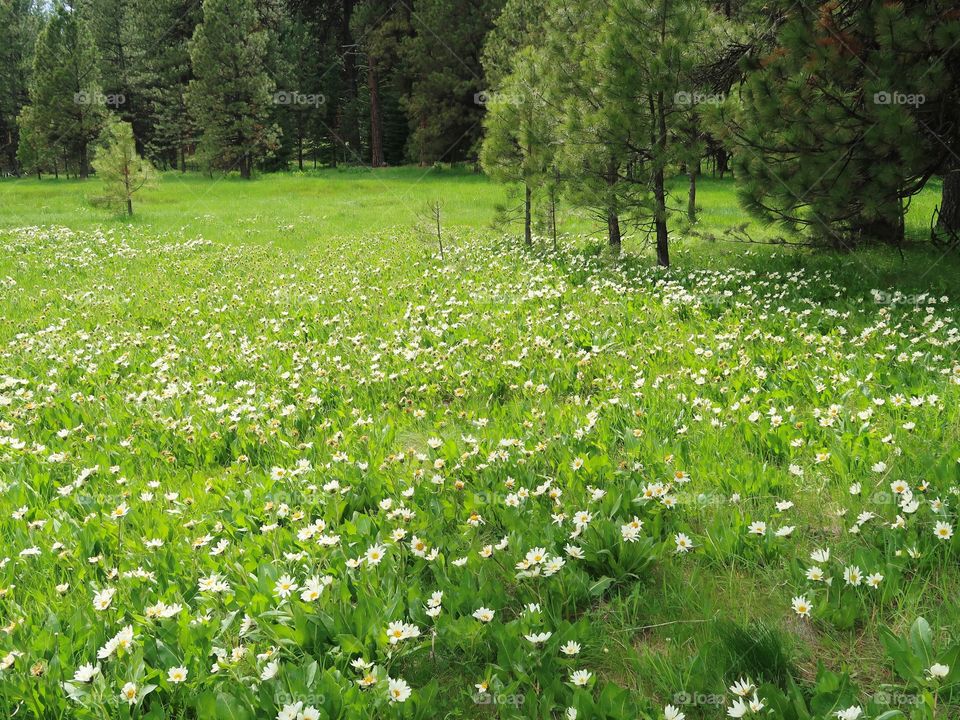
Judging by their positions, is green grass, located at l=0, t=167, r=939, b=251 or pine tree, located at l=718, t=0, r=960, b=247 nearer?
pine tree, located at l=718, t=0, r=960, b=247

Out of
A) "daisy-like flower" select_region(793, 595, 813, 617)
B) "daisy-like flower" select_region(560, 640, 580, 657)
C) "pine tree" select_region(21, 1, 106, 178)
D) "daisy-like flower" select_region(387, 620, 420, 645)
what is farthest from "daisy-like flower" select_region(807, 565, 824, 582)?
"pine tree" select_region(21, 1, 106, 178)

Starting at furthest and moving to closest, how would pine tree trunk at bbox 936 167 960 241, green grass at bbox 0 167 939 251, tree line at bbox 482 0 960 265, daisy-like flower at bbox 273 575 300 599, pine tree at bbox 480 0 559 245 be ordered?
green grass at bbox 0 167 939 251 < pine tree at bbox 480 0 559 245 < pine tree trunk at bbox 936 167 960 241 < tree line at bbox 482 0 960 265 < daisy-like flower at bbox 273 575 300 599

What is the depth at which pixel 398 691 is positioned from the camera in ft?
7.72

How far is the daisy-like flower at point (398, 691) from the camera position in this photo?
7.63 ft

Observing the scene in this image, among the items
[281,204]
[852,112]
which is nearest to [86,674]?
[852,112]

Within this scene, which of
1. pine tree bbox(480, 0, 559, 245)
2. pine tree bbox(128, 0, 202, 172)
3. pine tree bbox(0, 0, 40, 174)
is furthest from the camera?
pine tree bbox(0, 0, 40, 174)

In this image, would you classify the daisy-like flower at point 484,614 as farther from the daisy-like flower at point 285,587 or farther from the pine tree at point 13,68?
the pine tree at point 13,68

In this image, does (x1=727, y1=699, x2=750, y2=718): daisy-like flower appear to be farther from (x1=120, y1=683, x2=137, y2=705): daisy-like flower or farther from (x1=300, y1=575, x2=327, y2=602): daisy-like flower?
(x1=120, y1=683, x2=137, y2=705): daisy-like flower

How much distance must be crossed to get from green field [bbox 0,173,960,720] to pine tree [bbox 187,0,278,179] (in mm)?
39571

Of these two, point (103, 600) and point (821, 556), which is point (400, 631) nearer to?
point (103, 600)

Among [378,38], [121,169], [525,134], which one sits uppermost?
[378,38]

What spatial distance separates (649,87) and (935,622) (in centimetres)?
999

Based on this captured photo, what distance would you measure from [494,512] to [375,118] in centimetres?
4734

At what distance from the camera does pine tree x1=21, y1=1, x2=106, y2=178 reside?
45.8 meters
